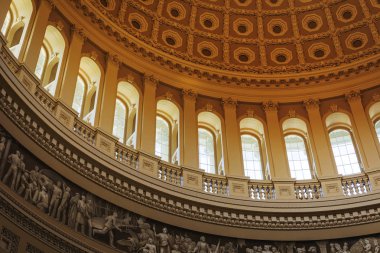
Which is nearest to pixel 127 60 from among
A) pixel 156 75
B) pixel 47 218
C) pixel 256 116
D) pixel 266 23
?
pixel 156 75

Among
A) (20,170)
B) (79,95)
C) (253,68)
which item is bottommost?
(20,170)

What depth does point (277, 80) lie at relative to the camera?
26438mm

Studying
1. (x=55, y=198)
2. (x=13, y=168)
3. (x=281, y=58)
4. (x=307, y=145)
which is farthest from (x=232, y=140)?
(x=13, y=168)

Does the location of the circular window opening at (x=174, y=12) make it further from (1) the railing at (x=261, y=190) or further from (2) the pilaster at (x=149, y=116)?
(1) the railing at (x=261, y=190)

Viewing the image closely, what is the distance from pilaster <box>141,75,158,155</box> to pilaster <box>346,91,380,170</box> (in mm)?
7893

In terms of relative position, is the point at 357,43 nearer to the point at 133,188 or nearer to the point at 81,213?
the point at 133,188

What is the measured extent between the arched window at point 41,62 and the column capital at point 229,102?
7657 millimetres

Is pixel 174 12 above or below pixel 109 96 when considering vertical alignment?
above

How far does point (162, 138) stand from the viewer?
23.4m

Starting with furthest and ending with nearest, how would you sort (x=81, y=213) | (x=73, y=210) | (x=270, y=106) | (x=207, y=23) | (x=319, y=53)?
(x=207, y=23)
(x=319, y=53)
(x=270, y=106)
(x=81, y=213)
(x=73, y=210)

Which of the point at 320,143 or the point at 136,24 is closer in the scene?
the point at 320,143

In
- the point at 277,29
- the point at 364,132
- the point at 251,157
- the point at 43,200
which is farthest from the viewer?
the point at 277,29

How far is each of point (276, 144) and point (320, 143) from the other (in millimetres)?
1699

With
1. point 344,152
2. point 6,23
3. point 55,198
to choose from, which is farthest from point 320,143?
point 6,23
